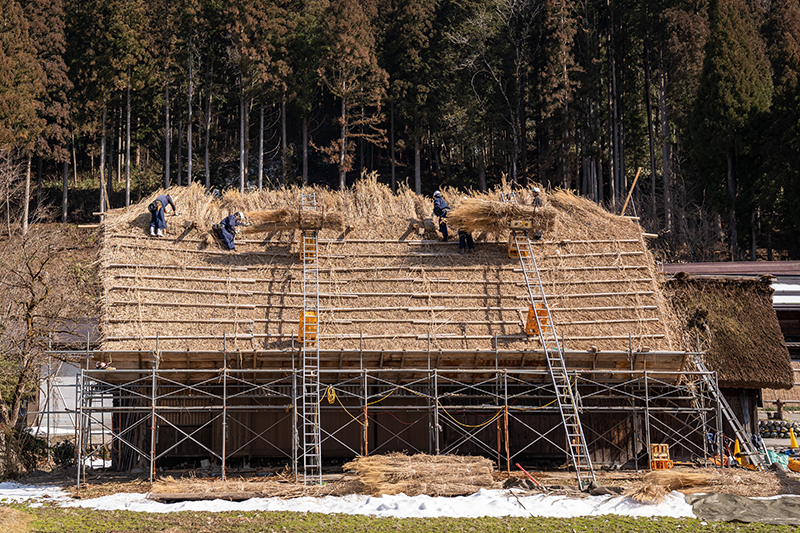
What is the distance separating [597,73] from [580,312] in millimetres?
28627

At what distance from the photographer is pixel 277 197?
2097cm

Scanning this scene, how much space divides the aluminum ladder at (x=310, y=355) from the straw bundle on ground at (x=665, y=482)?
6205 millimetres

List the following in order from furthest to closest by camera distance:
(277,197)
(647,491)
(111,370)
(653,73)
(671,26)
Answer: (653,73)
(671,26)
(277,197)
(111,370)
(647,491)

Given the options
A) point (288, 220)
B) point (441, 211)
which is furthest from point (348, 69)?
point (288, 220)

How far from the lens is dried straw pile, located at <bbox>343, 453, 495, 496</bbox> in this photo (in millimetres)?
14594

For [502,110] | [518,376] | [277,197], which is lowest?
[518,376]

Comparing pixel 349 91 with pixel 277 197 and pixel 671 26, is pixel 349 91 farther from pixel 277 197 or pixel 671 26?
pixel 277 197

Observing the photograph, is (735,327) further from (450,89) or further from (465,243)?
(450,89)

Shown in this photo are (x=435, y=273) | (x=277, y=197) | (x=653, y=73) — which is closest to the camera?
(x=435, y=273)

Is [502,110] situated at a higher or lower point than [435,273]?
higher

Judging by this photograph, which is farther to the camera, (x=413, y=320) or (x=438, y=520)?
(x=413, y=320)

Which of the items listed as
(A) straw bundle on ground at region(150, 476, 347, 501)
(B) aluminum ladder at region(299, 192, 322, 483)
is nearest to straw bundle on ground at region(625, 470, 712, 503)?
(A) straw bundle on ground at region(150, 476, 347, 501)

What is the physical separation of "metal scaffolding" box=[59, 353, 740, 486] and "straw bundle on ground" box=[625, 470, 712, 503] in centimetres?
243

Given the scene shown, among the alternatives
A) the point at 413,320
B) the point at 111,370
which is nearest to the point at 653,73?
the point at 413,320
